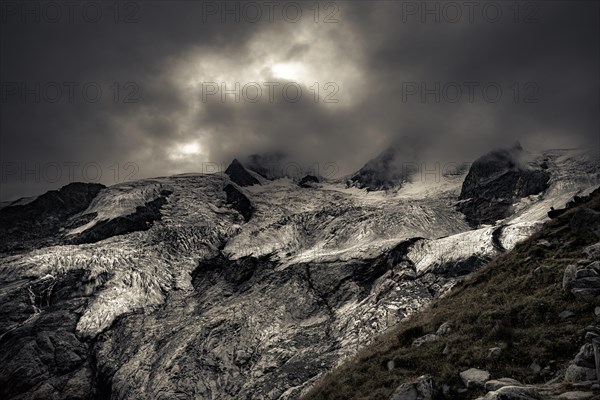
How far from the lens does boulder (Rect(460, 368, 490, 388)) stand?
1416cm

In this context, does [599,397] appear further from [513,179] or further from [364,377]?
[513,179]

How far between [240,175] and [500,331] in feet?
525

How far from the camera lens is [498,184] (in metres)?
128

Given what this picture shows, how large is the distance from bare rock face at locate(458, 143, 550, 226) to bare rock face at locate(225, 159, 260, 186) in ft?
268

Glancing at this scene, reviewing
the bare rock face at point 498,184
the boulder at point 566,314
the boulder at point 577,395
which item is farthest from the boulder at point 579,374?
the bare rock face at point 498,184

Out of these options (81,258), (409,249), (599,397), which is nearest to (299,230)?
(409,249)

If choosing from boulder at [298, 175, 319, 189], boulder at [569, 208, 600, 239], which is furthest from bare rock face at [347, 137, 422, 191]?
Result: boulder at [569, 208, 600, 239]

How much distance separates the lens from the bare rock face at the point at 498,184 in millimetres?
116500

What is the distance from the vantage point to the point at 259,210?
122312 millimetres

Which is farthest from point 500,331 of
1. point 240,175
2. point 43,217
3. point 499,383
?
point 240,175

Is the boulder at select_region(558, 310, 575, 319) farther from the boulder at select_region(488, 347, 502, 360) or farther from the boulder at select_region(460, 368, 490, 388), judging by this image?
the boulder at select_region(460, 368, 490, 388)

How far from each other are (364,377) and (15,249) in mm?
105502

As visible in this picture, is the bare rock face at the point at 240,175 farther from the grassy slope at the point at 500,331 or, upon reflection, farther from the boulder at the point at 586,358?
the boulder at the point at 586,358

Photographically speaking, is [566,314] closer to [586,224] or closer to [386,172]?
[586,224]
